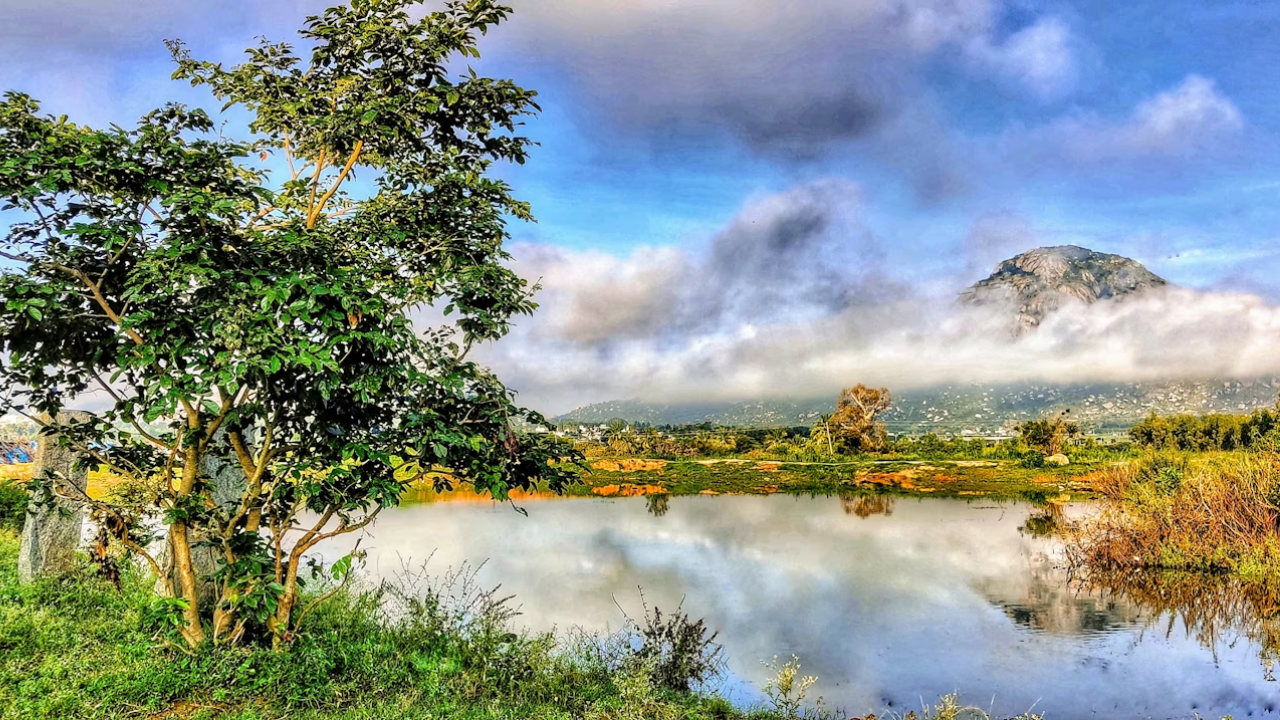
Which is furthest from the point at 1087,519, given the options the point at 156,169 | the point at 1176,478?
the point at 156,169

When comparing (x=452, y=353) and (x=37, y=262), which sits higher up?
(x=37, y=262)

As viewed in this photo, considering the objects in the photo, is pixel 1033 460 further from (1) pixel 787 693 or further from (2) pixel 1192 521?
(1) pixel 787 693

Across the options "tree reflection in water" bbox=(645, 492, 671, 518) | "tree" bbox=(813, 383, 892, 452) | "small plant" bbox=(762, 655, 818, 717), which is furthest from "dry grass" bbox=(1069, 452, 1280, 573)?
"tree" bbox=(813, 383, 892, 452)

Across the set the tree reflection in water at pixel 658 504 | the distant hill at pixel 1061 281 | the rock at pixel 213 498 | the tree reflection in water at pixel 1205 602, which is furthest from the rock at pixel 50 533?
the distant hill at pixel 1061 281

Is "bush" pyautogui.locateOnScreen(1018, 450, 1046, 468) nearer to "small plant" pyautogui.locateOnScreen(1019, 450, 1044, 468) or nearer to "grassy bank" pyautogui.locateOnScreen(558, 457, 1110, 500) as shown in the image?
"small plant" pyautogui.locateOnScreen(1019, 450, 1044, 468)

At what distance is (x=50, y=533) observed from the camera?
7289mm

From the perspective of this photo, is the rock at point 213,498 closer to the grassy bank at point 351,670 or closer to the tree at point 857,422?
the grassy bank at point 351,670

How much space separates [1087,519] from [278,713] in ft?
46.7

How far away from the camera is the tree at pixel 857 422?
39.0 meters

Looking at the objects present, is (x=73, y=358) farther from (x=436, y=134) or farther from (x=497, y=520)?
(x=497, y=520)

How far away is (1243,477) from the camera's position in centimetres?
1194

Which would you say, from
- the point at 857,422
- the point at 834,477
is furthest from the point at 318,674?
the point at 857,422

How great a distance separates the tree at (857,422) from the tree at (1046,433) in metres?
7.29

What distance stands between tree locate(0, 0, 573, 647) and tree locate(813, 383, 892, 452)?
35415 millimetres
